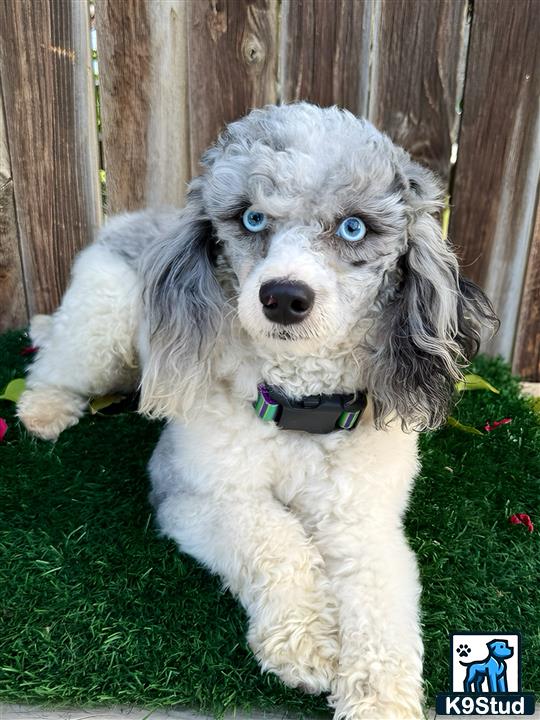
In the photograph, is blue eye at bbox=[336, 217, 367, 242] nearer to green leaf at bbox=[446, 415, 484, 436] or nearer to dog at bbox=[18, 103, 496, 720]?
dog at bbox=[18, 103, 496, 720]

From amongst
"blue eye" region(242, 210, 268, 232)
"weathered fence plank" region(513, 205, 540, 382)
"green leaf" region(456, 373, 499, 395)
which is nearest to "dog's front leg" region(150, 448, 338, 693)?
"blue eye" region(242, 210, 268, 232)

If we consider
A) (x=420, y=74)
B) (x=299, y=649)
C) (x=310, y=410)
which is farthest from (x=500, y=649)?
(x=420, y=74)

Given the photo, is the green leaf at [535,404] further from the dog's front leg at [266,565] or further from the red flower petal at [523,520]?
the dog's front leg at [266,565]

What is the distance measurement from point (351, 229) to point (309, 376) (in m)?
0.40

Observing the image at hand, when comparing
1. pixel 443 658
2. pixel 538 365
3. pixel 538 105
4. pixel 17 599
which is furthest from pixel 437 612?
pixel 538 105

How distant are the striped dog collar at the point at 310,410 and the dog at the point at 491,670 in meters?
0.64

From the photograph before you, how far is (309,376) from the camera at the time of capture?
1750 millimetres

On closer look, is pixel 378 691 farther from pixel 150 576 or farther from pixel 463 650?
pixel 150 576

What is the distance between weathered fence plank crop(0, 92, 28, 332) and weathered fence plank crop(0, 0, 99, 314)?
0.03 metres

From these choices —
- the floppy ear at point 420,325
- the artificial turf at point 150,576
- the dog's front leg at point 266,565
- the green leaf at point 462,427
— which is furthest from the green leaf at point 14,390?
the green leaf at point 462,427

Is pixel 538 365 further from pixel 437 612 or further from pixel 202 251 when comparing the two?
pixel 202 251

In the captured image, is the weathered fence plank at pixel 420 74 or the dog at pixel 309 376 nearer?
the dog at pixel 309 376

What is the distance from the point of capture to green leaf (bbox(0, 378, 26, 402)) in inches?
101

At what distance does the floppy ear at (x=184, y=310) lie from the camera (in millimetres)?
1763
